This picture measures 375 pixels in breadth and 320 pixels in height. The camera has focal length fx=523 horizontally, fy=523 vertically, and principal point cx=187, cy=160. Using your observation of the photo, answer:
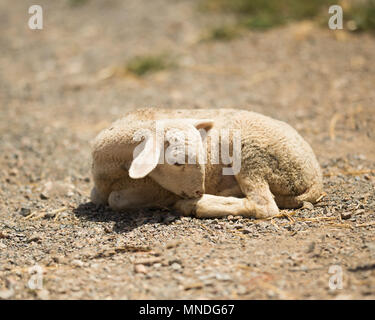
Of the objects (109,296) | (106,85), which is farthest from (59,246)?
(106,85)

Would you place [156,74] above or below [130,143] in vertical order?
above

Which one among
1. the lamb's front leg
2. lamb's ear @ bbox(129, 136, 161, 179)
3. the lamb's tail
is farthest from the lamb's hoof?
the lamb's tail

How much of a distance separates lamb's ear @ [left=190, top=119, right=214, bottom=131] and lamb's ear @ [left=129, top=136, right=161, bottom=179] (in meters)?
0.41

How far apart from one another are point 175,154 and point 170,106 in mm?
3621

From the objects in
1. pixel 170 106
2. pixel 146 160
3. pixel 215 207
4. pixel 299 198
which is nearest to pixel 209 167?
pixel 215 207

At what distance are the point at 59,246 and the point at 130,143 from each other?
3.41ft

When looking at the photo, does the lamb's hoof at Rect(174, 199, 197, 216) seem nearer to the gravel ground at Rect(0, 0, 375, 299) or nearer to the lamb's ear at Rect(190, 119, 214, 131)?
the gravel ground at Rect(0, 0, 375, 299)

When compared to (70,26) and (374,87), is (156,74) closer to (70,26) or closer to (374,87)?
(374,87)

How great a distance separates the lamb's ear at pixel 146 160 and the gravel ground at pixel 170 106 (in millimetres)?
566

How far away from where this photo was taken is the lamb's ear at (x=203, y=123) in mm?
4500

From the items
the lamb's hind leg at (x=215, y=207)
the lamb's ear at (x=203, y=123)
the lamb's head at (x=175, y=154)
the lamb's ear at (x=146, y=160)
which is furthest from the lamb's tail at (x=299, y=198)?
the lamb's ear at (x=146, y=160)

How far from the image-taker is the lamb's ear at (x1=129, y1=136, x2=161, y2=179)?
401 centimetres

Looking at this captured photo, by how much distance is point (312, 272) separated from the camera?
11.5 ft

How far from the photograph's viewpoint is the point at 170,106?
7785 millimetres
